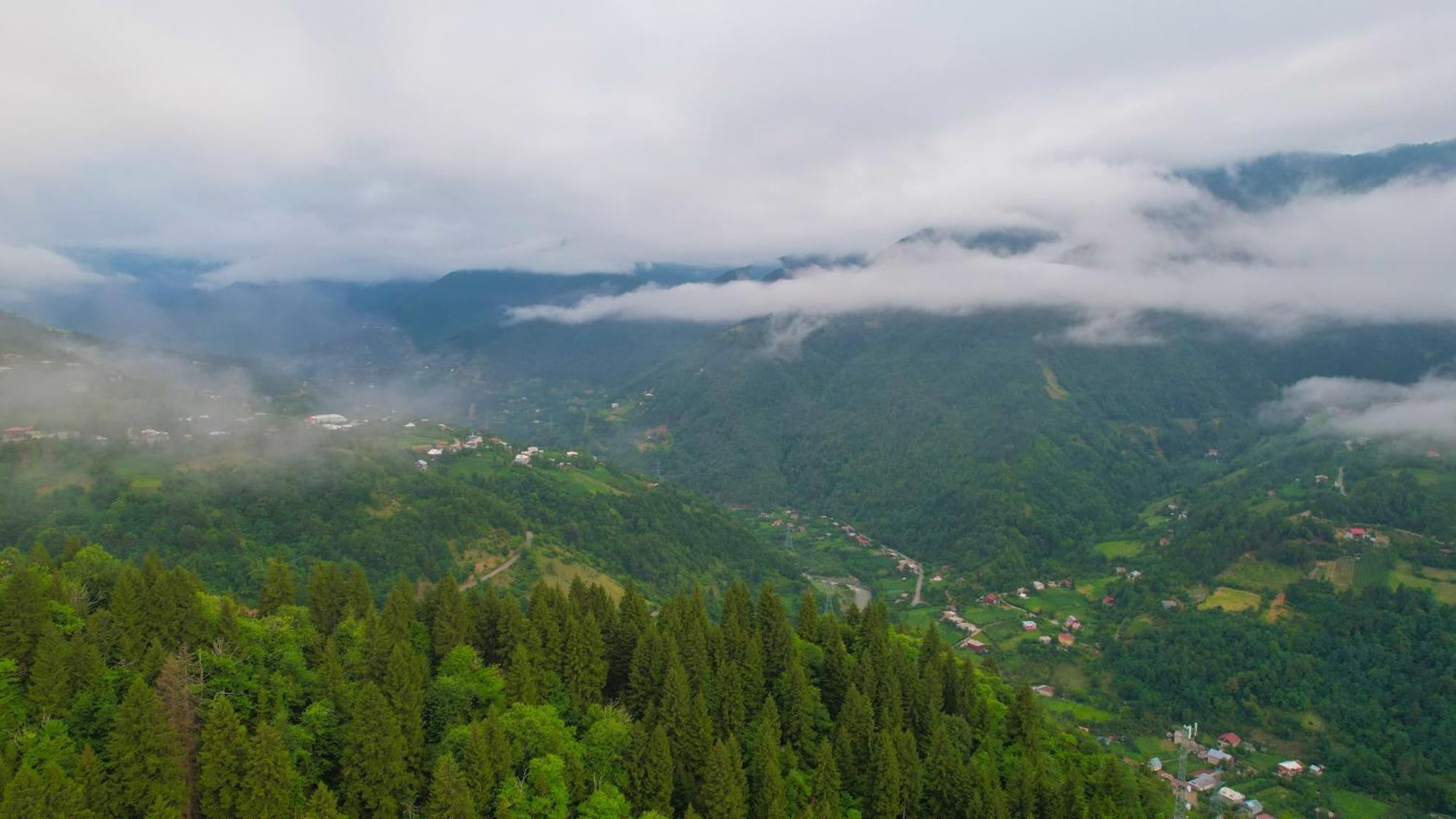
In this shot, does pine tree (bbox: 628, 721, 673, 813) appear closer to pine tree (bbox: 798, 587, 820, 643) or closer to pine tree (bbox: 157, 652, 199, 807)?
pine tree (bbox: 157, 652, 199, 807)

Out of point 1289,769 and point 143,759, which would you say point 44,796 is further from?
point 1289,769

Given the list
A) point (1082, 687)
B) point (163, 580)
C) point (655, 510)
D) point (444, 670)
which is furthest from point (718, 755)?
point (655, 510)

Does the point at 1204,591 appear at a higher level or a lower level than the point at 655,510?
lower

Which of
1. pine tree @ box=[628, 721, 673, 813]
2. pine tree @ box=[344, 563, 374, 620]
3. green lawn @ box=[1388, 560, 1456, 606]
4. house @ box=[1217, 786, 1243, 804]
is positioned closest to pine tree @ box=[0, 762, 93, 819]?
pine tree @ box=[344, 563, 374, 620]

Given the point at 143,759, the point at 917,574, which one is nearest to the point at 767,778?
the point at 143,759

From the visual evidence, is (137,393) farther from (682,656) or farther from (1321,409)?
(1321,409)

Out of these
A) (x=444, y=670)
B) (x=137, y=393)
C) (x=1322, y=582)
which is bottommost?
(x=1322, y=582)

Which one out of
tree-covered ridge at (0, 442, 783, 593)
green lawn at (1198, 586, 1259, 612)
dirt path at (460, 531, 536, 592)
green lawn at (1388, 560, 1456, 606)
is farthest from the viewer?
green lawn at (1198, 586, 1259, 612)
